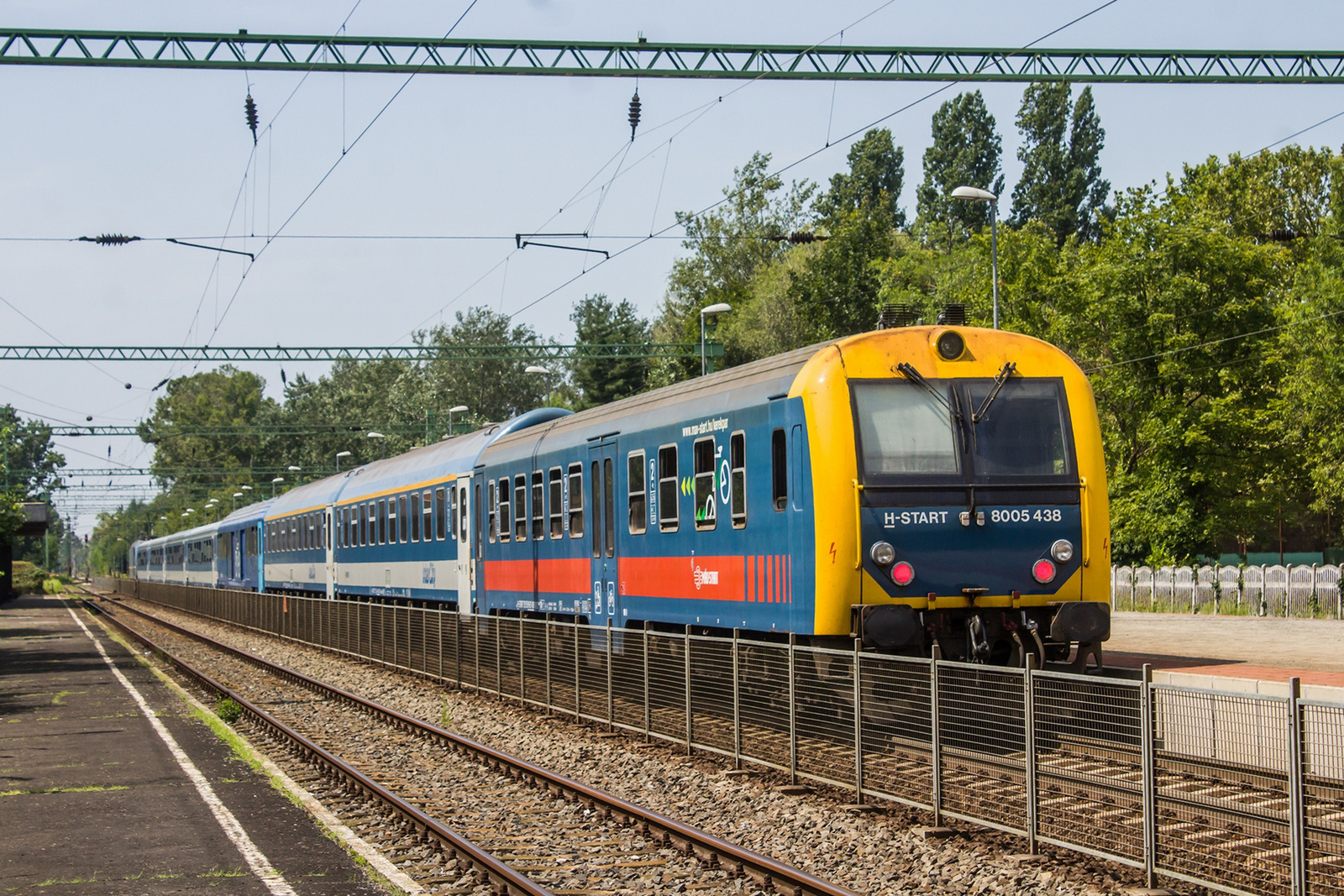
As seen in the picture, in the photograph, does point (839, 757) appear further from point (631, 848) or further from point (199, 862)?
point (199, 862)

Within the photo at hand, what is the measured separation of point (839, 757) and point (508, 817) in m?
2.65

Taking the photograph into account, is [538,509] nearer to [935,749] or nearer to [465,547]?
[465,547]

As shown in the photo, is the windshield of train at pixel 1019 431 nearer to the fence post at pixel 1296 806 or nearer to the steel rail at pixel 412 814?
the steel rail at pixel 412 814

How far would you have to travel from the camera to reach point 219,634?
1603 inches

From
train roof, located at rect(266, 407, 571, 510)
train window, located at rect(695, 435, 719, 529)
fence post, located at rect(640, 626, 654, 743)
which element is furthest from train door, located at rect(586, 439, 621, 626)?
train roof, located at rect(266, 407, 571, 510)

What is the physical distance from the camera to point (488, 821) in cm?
1165

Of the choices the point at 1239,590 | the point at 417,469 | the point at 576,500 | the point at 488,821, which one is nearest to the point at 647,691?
the point at 488,821

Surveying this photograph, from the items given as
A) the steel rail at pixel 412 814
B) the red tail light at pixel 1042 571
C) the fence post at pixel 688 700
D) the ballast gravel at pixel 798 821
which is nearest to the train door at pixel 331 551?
the steel rail at pixel 412 814

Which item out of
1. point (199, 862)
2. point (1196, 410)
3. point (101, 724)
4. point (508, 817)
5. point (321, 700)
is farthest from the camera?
point (1196, 410)

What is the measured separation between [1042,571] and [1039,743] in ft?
13.4

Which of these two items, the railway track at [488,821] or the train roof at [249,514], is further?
the train roof at [249,514]

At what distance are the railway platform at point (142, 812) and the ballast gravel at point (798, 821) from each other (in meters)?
2.74

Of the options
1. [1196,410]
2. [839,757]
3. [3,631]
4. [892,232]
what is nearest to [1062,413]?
[839,757]

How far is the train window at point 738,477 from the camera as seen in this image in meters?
14.7
